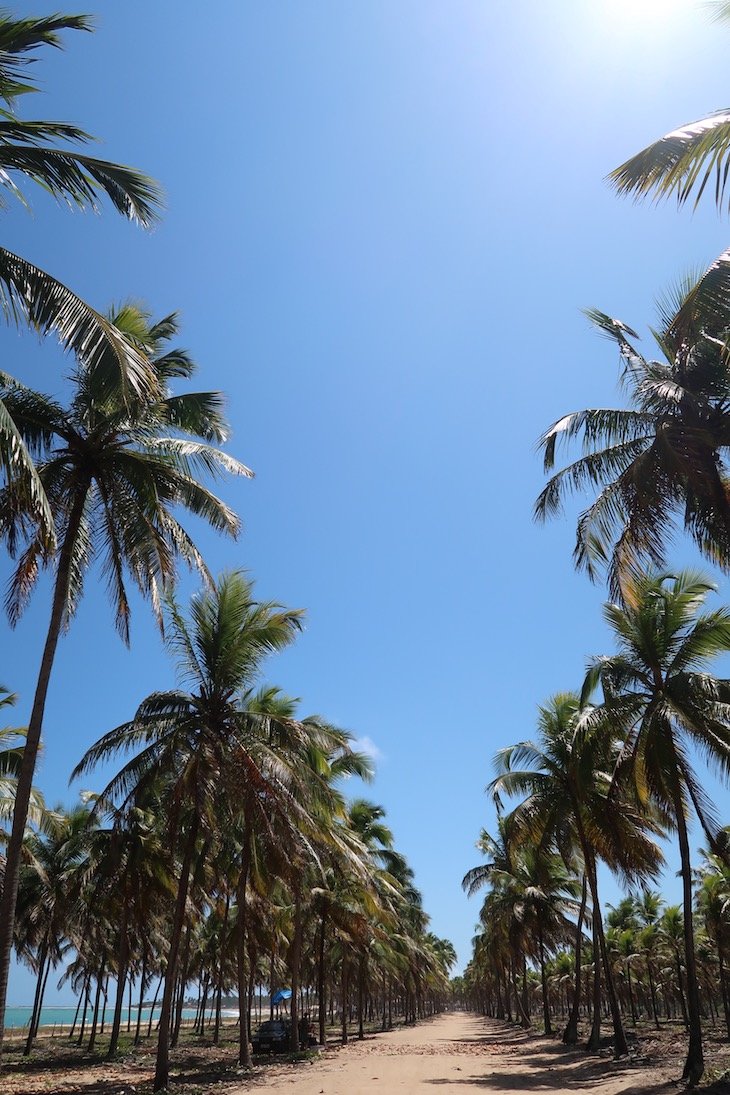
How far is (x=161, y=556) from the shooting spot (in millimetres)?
14062

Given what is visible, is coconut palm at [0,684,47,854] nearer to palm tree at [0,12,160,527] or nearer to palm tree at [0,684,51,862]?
palm tree at [0,684,51,862]

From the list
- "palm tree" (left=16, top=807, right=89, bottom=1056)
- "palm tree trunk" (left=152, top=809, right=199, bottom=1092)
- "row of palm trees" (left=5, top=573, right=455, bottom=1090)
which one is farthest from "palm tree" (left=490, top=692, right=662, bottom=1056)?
"palm tree" (left=16, top=807, right=89, bottom=1056)

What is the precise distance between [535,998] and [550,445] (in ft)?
370

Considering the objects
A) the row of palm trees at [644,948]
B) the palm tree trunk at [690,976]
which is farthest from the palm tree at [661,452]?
the row of palm trees at [644,948]

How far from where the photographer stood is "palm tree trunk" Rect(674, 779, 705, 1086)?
45.7 feet

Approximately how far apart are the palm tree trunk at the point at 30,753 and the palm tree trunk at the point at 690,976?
12.1 meters

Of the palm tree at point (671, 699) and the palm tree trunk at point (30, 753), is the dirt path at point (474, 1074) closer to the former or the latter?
the palm tree at point (671, 699)

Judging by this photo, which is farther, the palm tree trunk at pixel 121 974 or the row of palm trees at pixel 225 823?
the palm tree trunk at pixel 121 974

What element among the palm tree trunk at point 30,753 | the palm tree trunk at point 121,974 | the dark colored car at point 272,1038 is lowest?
the dark colored car at point 272,1038

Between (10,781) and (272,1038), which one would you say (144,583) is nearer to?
(10,781)

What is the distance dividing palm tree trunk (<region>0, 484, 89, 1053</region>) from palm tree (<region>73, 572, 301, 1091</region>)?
13.0ft

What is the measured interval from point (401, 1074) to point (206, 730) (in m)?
10.9

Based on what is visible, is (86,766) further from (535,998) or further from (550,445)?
(535,998)

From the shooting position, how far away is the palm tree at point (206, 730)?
1645 cm
